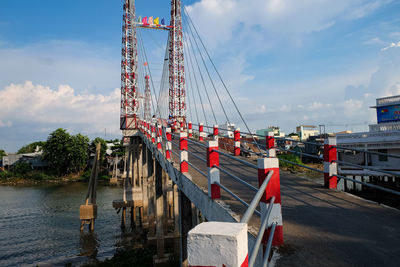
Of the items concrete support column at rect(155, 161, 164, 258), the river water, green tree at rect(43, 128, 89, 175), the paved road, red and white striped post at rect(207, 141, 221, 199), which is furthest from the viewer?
green tree at rect(43, 128, 89, 175)

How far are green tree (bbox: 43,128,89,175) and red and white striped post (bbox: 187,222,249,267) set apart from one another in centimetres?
5567

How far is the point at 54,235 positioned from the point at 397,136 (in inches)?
1048

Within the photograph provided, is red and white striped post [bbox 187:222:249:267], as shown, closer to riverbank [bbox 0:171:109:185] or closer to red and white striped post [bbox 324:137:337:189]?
red and white striped post [bbox 324:137:337:189]

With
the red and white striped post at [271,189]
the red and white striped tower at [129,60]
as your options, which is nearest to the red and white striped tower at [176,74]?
the red and white striped tower at [129,60]

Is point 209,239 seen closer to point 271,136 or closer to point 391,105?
point 271,136

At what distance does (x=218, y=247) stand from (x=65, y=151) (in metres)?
57.4

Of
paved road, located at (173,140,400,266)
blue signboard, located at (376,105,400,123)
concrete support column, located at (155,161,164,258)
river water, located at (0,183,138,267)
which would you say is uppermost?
blue signboard, located at (376,105,400,123)

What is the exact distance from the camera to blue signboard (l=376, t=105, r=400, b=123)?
1100 inches

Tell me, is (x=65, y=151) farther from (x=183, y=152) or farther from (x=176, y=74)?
(x=183, y=152)

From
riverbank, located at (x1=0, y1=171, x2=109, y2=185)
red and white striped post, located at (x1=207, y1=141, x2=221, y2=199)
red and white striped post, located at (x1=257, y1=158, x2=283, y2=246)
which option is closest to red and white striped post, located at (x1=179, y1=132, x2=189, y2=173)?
red and white striped post, located at (x1=207, y1=141, x2=221, y2=199)

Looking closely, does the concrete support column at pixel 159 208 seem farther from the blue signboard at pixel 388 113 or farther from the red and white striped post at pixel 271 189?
the blue signboard at pixel 388 113

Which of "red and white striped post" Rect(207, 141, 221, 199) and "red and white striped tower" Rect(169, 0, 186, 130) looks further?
"red and white striped tower" Rect(169, 0, 186, 130)

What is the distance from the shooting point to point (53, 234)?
20.6 meters

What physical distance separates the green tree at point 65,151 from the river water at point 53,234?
792 inches
